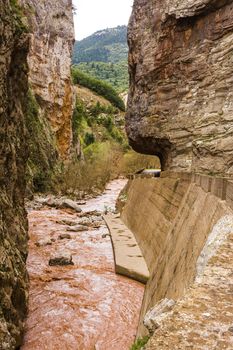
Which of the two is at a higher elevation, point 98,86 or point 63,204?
point 98,86

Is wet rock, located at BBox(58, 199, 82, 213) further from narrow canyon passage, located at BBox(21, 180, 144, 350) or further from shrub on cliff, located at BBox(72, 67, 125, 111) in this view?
shrub on cliff, located at BBox(72, 67, 125, 111)

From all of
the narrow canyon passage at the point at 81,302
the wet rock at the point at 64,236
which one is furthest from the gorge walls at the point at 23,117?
the wet rock at the point at 64,236

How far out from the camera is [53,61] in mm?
41969

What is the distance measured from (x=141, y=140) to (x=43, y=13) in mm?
29145

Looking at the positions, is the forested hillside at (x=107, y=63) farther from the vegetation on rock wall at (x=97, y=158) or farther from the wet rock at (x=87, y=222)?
the wet rock at (x=87, y=222)

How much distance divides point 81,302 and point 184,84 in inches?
433

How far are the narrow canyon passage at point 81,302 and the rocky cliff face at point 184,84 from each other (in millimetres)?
5785

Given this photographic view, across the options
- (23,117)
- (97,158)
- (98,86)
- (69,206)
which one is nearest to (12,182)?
(23,117)

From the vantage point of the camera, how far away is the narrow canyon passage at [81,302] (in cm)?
740

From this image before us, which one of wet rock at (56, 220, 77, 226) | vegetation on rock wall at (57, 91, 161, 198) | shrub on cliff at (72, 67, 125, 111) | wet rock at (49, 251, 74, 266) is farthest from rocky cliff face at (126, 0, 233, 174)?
shrub on cliff at (72, 67, 125, 111)

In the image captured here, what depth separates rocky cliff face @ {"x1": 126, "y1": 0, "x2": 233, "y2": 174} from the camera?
1459cm

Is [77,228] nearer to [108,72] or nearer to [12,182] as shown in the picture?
[12,182]

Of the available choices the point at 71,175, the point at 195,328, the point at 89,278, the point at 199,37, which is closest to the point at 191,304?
the point at 195,328

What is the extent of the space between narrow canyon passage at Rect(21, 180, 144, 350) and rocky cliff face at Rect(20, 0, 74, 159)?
27.2 m
